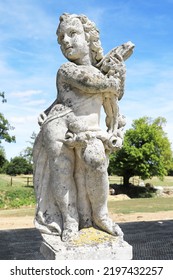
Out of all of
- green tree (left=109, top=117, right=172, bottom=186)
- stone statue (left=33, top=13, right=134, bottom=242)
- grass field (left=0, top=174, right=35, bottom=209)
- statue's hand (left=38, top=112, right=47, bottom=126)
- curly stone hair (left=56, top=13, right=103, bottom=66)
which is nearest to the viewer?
stone statue (left=33, top=13, right=134, bottom=242)

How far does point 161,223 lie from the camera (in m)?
10.4

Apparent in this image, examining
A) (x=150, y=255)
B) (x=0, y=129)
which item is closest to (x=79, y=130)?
(x=150, y=255)

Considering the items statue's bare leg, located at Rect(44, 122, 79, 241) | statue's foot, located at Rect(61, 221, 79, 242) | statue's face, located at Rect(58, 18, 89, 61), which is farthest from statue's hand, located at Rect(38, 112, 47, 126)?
statue's foot, located at Rect(61, 221, 79, 242)

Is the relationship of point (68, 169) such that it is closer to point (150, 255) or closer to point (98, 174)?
point (98, 174)

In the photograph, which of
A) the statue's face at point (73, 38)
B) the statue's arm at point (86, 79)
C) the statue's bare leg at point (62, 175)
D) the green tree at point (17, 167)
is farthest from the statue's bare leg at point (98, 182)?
the green tree at point (17, 167)

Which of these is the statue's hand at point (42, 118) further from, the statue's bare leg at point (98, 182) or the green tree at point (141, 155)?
the green tree at point (141, 155)

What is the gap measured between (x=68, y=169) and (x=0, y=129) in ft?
82.7

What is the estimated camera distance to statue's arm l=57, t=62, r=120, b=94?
5105 millimetres

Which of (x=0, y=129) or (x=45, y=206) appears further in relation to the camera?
(x=0, y=129)

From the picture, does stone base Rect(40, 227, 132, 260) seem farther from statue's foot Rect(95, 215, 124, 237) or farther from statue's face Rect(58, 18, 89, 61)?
statue's face Rect(58, 18, 89, 61)

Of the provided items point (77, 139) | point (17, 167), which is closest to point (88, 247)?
point (77, 139)

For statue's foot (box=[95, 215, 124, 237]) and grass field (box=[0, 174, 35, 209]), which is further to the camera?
grass field (box=[0, 174, 35, 209])

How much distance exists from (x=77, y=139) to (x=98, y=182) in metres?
0.65

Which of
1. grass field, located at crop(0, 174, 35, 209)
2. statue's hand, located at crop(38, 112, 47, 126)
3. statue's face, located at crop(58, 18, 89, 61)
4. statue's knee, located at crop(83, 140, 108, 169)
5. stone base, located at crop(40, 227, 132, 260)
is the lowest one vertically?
grass field, located at crop(0, 174, 35, 209)
